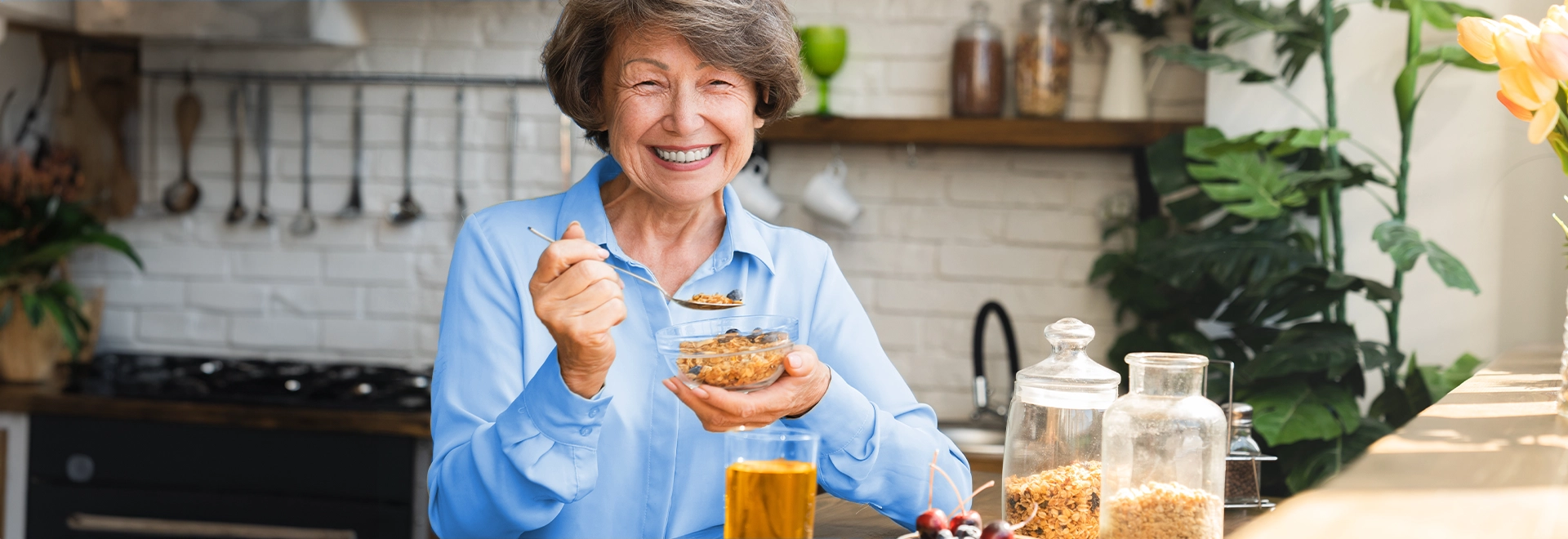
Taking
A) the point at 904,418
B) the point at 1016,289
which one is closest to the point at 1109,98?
the point at 1016,289

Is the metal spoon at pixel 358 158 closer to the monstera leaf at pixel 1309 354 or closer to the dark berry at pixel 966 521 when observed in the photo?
the monstera leaf at pixel 1309 354

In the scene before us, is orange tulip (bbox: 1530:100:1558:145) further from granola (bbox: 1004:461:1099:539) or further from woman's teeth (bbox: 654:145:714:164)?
woman's teeth (bbox: 654:145:714:164)

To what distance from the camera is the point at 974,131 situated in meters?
2.60

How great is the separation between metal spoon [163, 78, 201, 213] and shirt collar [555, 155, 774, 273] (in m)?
2.03

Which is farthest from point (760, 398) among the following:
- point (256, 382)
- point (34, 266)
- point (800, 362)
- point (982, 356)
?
point (34, 266)

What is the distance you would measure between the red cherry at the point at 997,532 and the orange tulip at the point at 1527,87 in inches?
25.0

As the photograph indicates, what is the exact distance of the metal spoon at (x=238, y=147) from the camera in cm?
302

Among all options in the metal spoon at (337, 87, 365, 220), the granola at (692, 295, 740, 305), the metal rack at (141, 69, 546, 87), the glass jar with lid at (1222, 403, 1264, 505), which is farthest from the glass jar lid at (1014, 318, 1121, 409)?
the metal spoon at (337, 87, 365, 220)

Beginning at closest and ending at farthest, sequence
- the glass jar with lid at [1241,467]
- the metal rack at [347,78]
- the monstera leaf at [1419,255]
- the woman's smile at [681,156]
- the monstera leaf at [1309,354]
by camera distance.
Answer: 1. the glass jar with lid at [1241,467]
2. the woman's smile at [681,156]
3. the monstera leaf at [1419,255]
4. the monstera leaf at [1309,354]
5. the metal rack at [347,78]

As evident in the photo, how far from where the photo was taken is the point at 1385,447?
2.96ft

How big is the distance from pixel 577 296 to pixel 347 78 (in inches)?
87.8

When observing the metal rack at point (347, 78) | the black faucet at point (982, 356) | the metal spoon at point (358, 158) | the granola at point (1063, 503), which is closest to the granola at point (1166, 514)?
the granola at point (1063, 503)

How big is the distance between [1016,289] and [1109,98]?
1.58 feet

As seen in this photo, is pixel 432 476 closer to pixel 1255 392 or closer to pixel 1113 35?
pixel 1255 392
